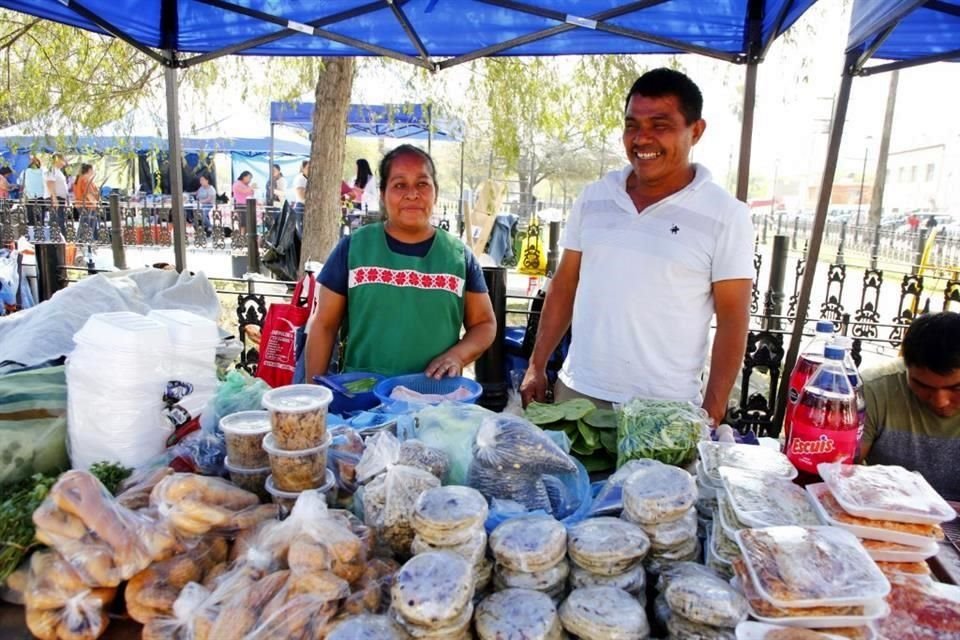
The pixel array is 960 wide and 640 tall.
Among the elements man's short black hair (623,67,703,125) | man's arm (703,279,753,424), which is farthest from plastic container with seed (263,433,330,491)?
man's short black hair (623,67,703,125)

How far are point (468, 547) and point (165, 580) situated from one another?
1.97 ft

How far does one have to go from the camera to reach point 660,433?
1.54m

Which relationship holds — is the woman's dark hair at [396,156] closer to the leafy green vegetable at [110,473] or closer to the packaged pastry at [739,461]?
the leafy green vegetable at [110,473]

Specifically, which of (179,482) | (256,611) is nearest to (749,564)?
(256,611)

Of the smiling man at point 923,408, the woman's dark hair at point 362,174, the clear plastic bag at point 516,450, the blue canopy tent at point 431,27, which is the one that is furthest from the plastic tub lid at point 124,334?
the woman's dark hair at point 362,174

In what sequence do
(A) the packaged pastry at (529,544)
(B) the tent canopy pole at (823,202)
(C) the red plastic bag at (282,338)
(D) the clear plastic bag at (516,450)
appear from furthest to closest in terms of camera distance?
(C) the red plastic bag at (282,338), (B) the tent canopy pole at (823,202), (D) the clear plastic bag at (516,450), (A) the packaged pastry at (529,544)

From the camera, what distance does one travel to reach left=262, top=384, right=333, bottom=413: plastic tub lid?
1.25 m

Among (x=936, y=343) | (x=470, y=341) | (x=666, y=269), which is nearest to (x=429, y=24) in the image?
(x=470, y=341)

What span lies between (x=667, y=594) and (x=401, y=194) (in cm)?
183

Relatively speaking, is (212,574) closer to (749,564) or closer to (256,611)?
(256,611)

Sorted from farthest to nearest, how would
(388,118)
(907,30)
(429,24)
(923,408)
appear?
(388,118)
(429,24)
(907,30)
(923,408)

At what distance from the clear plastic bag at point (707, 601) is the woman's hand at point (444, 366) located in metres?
1.35

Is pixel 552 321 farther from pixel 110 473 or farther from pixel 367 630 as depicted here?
pixel 367 630

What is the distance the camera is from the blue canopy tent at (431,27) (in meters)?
3.33
